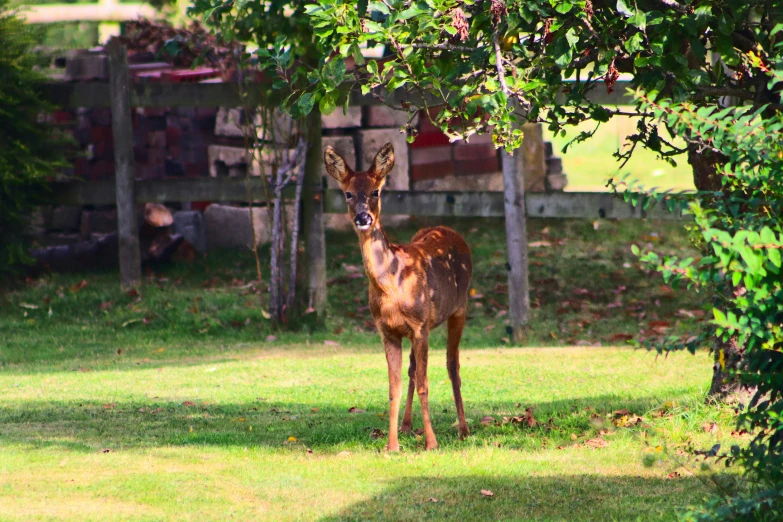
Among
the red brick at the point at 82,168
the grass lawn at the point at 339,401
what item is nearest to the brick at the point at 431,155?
the grass lawn at the point at 339,401

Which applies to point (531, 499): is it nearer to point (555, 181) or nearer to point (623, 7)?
point (623, 7)

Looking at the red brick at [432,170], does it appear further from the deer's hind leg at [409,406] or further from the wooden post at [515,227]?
the deer's hind leg at [409,406]

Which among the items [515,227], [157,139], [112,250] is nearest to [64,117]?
[157,139]

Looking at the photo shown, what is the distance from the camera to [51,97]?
46.1ft

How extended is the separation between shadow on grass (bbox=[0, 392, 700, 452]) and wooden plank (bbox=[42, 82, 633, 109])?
4.89 metres

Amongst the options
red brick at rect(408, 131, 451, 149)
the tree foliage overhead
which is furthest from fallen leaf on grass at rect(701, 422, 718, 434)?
red brick at rect(408, 131, 451, 149)

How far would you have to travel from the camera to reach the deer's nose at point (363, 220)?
7438mm

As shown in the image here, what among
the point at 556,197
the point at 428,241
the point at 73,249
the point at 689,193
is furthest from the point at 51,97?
the point at 689,193

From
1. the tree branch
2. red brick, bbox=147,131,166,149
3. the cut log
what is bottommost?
the cut log

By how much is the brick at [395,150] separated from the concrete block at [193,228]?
8.17ft

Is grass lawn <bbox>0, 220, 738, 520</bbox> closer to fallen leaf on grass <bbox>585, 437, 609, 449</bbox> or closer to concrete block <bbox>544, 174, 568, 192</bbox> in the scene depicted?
fallen leaf on grass <bbox>585, 437, 609, 449</bbox>

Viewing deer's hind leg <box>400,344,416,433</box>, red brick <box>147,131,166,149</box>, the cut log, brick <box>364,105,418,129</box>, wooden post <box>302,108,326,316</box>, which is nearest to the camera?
deer's hind leg <box>400,344,416,433</box>

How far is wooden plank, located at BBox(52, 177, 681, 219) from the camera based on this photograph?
12.1 meters

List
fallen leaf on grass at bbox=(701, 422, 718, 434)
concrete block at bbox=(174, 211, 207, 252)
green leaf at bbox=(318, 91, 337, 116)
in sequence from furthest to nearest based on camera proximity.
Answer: concrete block at bbox=(174, 211, 207, 252) < fallen leaf on grass at bbox=(701, 422, 718, 434) < green leaf at bbox=(318, 91, 337, 116)
